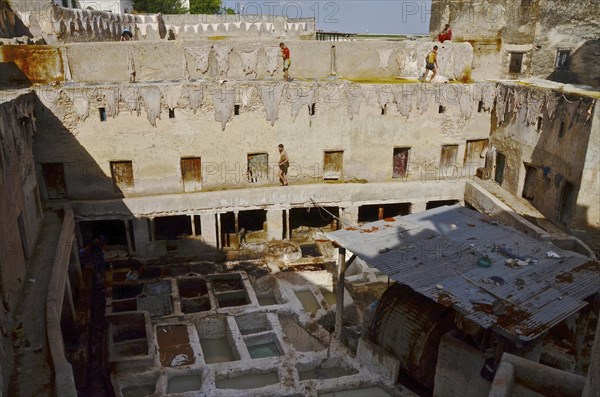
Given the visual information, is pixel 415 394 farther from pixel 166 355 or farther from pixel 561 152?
pixel 561 152

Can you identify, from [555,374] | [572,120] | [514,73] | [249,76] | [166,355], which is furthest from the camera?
[514,73]

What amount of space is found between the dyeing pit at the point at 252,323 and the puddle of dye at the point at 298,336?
1.89 feet

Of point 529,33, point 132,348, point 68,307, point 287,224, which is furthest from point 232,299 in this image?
point 529,33

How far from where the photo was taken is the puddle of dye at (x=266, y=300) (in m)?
18.0

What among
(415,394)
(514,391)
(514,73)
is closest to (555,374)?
(514,391)

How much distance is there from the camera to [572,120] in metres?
16.8

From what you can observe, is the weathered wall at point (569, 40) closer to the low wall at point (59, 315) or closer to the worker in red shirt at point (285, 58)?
the worker in red shirt at point (285, 58)

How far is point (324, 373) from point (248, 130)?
1022 centimetres

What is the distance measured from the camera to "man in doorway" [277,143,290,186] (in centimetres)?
2039

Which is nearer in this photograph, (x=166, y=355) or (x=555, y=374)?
(x=555, y=374)

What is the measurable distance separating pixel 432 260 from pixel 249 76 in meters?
12.0

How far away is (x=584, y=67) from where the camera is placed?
25.6m

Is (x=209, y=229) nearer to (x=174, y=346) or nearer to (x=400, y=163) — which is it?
(x=174, y=346)

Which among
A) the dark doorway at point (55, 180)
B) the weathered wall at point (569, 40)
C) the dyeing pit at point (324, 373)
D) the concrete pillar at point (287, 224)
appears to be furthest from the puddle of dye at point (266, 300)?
the weathered wall at point (569, 40)
